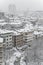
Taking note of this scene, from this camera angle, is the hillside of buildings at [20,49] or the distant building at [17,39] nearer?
the hillside of buildings at [20,49]

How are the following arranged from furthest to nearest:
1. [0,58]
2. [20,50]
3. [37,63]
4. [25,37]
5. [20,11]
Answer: [20,11]
[25,37]
[20,50]
[37,63]
[0,58]

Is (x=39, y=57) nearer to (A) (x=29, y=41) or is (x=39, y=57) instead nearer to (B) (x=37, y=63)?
(B) (x=37, y=63)

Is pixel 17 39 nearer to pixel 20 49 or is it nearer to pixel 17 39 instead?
pixel 17 39

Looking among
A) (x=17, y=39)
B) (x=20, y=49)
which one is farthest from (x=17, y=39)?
(x=20, y=49)

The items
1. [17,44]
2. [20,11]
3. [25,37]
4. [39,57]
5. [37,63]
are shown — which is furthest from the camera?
[20,11]

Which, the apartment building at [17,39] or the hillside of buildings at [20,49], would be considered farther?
the apartment building at [17,39]

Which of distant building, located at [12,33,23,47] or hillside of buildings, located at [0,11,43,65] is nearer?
hillside of buildings, located at [0,11,43,65]

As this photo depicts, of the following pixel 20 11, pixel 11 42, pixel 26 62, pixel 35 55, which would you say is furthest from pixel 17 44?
pixel 20 11

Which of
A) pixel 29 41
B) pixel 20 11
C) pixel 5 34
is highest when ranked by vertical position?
pixel 5 34

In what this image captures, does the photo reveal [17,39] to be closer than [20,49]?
No

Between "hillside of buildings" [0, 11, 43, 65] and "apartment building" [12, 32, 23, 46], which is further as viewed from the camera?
"apartment building" [12, 32, 23, 46]

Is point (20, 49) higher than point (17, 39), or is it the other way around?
point (17, 39)
